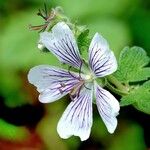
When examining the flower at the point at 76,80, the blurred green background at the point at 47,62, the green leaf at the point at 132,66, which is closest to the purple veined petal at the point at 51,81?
the flower at the point at 76,80

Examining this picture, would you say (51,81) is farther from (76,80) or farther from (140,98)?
(140,98)

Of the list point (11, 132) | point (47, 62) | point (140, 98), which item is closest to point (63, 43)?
point (140, 98)

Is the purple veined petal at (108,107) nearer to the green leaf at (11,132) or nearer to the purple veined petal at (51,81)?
the purple veined petal at (51,81)

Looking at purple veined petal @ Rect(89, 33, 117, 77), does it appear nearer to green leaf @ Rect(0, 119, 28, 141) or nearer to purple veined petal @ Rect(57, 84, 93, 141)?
purple veined petal @ Rect(57, 84, 93, 141)

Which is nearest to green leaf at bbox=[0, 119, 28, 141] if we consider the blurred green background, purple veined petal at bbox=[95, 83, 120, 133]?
the blurred green background

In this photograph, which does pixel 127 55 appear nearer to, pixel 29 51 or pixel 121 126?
pixel 121 126
